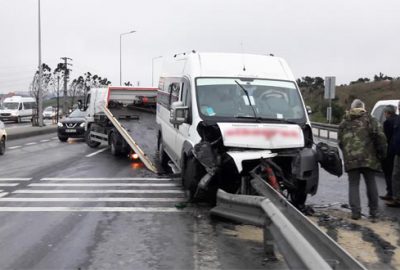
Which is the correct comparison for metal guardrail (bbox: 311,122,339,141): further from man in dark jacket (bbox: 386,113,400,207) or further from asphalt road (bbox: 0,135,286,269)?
asphalt road (bbox: 0,135,286,269)

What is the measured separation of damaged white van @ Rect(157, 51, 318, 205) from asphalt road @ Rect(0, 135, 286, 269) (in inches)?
30.7

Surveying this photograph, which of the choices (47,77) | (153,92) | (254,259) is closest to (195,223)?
(254,259)

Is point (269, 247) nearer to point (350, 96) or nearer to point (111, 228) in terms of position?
point (111, 228)

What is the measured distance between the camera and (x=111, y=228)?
7426 millimetres

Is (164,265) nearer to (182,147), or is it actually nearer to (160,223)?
(160,223)

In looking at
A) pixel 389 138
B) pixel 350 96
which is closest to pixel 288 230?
pixel 389 138

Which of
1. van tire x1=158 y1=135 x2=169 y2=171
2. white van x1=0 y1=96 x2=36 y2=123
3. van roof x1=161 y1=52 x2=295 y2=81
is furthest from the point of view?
white van x1=0 y1=96 x2=36 y2=123

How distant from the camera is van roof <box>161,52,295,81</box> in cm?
962

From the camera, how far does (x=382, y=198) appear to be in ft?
31.9

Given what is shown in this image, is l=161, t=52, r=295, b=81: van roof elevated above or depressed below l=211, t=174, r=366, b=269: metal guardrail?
above

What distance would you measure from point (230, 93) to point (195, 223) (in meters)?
2.56

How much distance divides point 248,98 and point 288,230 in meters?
5.01

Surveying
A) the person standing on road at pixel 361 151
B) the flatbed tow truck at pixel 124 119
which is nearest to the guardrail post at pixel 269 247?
the person standing on road at pixel 361 151

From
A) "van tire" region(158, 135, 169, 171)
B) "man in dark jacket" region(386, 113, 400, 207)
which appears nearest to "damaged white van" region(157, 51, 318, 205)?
"man in dark jacket" region(386, 113, 400, 207)
